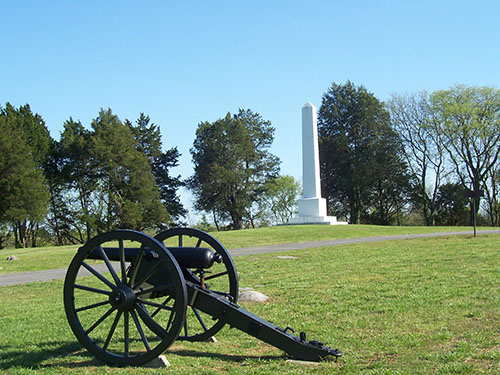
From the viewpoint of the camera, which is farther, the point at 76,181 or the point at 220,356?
the point at 76,181

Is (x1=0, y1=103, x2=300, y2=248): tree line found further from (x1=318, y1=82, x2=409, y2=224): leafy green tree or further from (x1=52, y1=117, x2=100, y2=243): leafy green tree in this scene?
(x1=318, y1=82, x2=409, y2=224): leafy green tree

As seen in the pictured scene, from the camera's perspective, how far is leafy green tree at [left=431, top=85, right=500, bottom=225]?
50.3 m

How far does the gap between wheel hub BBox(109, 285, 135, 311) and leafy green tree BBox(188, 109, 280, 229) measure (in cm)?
4981

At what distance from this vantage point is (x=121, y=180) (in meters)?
50.4

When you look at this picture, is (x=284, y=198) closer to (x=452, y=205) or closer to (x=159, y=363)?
(x=452, y=205)

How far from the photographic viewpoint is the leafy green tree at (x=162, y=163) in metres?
57.3

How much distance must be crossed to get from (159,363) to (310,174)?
35.7 m

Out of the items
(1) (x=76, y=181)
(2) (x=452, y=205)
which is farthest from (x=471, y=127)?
(1) (x=76, y=181)

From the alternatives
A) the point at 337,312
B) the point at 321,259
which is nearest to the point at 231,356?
the point at 337,312

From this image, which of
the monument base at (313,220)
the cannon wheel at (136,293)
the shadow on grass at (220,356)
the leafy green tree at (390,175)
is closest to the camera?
the cannon wheel at (136,293)

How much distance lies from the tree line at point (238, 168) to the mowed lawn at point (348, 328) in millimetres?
35411

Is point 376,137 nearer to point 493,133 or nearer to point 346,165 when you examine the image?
point 346,165

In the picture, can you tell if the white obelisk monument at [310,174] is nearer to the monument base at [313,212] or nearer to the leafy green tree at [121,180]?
the monument base at [313,212]

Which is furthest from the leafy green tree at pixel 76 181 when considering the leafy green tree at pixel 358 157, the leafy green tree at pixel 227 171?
the leafy green tree at pixel 358 157
